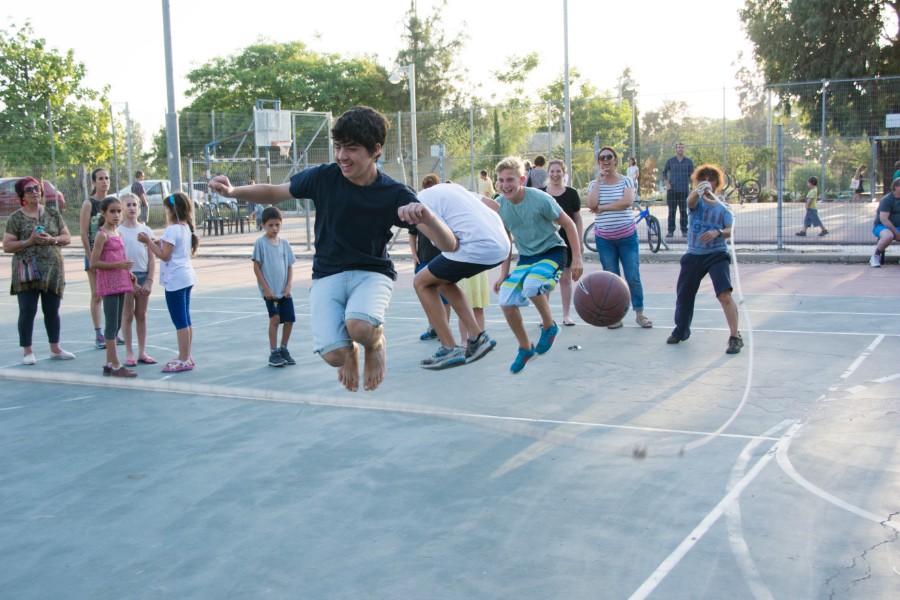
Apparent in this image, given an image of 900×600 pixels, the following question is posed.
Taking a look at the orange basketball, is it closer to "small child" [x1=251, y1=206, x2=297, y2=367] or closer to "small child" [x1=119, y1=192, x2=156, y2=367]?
"small child" [x1=251, y1=206, x2=297, y2=367]

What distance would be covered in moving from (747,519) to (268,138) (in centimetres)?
2284

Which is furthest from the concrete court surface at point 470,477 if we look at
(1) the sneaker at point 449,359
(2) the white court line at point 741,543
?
(1) the sneaker at point 449,359

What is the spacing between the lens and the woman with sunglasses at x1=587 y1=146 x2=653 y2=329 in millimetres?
10805

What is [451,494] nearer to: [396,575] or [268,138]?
[396,575]

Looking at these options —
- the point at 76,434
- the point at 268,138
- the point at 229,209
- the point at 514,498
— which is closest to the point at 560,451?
the point at 514,498

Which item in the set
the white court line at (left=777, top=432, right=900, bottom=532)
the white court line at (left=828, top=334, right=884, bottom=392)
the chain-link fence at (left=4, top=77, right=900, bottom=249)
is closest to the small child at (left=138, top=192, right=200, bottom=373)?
the white court line at (left=777, top=432, right=900, bottom=532)

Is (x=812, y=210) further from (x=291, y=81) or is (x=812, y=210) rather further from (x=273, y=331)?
(x=291, y=81)

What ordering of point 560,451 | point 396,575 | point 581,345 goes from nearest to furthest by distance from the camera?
point 396,575
point 560,451
point 581,345

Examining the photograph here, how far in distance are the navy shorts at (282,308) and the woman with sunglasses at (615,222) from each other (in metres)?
3.80

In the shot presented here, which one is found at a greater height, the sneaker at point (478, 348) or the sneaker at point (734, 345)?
the sneaker at point (478, 348)

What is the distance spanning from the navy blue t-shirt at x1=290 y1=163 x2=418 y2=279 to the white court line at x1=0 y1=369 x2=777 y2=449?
1806 mm

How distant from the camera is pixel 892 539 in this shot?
4.50 metres

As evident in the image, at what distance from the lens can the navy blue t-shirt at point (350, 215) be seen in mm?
5531

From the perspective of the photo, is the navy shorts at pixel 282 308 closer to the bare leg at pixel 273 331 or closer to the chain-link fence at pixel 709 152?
the bare leg at pixel 273 331
